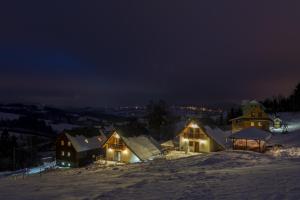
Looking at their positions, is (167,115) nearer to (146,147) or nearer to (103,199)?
(146,147)

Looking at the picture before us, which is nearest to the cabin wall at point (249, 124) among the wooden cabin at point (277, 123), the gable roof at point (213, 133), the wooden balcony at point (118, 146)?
the wooden cabin at point (277, 123)

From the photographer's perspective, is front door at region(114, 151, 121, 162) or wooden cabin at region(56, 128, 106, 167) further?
wooden cabin at region(56, 128, 106, 167)

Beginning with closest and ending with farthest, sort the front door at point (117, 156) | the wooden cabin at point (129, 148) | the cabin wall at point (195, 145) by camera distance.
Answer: the wooden cabin at point (129, 148) → the cabin wall at point (195, 145) → the front door at point (117, 156)

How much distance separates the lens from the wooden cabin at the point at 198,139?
49.0m

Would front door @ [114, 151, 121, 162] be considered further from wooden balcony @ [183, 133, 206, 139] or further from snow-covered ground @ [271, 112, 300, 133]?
snow-covered ground @ [271, 112, 300, 133]

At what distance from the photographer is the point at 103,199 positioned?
620 inches

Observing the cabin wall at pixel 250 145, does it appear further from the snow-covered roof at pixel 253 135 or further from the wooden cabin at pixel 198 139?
the wooden cabin at pixel 198 139

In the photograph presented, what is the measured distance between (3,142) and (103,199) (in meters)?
78.6

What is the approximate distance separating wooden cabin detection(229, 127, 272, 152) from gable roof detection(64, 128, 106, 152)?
31.8m

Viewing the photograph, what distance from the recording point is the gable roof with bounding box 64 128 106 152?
62.1m

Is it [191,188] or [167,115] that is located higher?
[167,115]

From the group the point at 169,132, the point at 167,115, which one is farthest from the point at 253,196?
the point at 167,115

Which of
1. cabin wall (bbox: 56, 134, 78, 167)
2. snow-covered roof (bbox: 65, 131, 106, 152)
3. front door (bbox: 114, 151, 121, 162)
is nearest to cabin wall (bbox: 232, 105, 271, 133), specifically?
front door (bbox: 114, 151, 121, 162)

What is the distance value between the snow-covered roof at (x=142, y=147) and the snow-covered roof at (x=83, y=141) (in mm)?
15885
